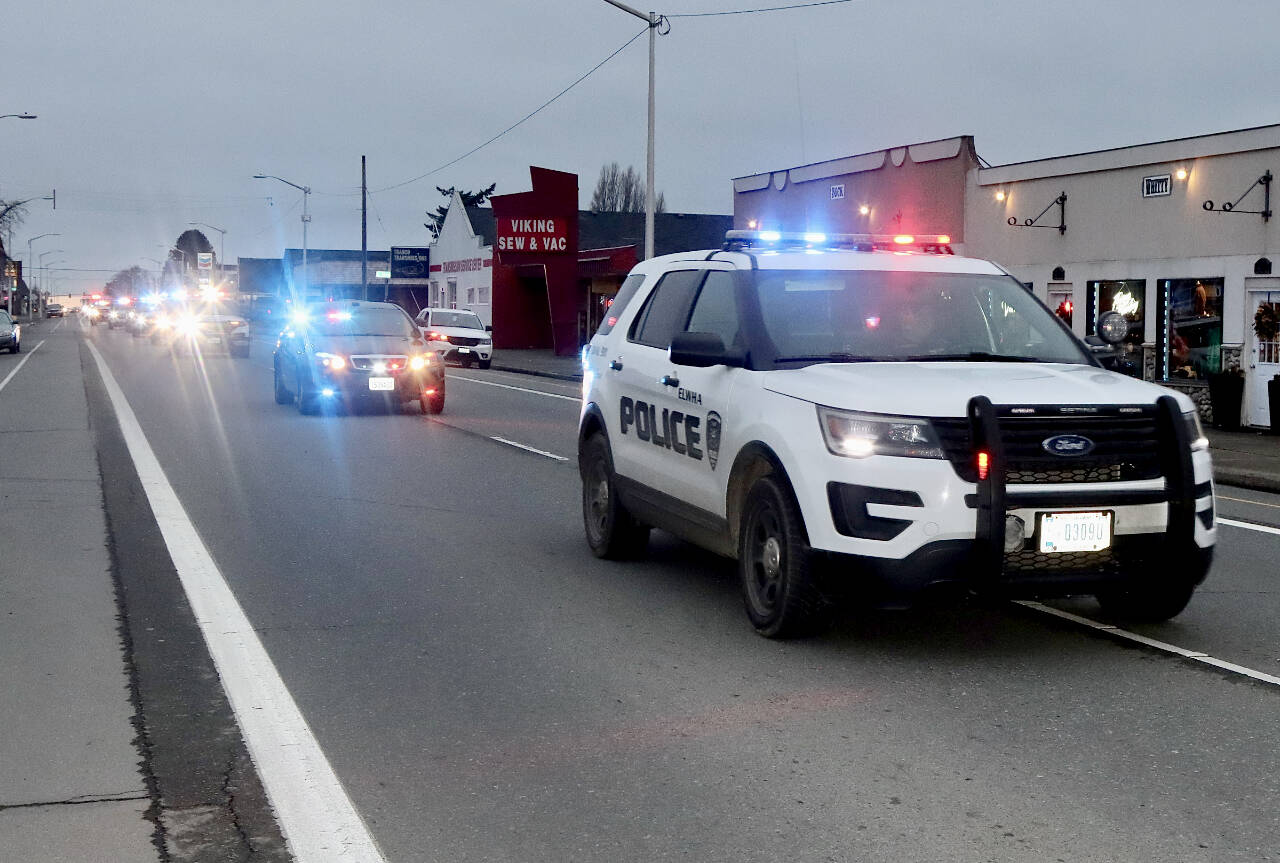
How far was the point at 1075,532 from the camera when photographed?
20.4ft

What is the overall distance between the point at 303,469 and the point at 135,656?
7.40 m

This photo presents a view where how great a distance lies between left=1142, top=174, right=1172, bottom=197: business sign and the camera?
938 inches

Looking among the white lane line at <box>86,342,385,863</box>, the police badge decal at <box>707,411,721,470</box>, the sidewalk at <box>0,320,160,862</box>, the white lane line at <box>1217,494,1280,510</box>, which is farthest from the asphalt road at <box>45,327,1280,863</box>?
the white lane line at <box>1217,494,1280,510</box>

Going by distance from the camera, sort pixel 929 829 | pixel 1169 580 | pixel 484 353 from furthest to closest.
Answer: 1. pixel 484 353
2. pixel 1169 580
3. pixel 929 829

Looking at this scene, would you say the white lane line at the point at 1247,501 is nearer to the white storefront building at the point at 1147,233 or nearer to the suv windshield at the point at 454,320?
the white storefront building at the point at 1147,233

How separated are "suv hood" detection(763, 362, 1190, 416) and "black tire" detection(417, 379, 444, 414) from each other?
14.9m

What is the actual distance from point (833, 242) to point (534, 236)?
40292 millimetres

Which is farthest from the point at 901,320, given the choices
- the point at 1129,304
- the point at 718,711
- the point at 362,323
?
the point at 1129,304

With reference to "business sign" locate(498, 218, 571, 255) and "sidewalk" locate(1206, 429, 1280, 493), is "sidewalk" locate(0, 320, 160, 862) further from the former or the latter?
Result: "business sign" locate(498, 218, 571, 255)

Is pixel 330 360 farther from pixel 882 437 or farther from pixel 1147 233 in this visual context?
pixel 882 437

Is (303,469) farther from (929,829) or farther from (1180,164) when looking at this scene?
(1180,164)

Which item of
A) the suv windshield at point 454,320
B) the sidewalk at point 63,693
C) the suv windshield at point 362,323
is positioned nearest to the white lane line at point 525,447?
the suv windshield at point 362,323

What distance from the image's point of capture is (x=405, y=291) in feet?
283

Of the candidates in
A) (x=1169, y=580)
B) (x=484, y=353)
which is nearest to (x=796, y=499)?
(x=1169, y=580)
